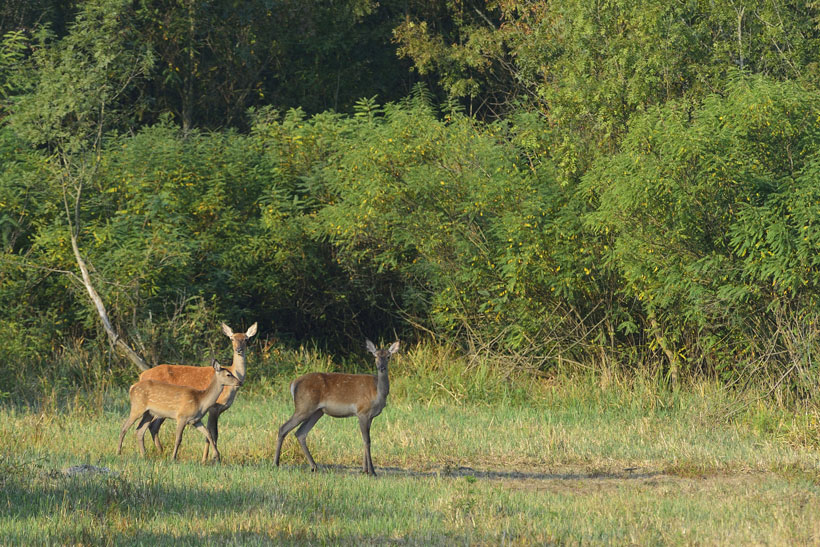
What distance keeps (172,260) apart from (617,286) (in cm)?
765

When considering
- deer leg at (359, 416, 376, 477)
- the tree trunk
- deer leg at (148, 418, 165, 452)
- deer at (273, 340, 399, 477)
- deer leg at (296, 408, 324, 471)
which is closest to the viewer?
deer leg at (359, 416, 376, 477)

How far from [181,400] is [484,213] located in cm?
793

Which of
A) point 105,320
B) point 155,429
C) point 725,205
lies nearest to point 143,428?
point 155,429

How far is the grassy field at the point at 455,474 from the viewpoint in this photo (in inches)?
353

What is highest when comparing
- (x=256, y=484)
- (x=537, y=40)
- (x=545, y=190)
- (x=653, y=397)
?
(x=537, y=40)

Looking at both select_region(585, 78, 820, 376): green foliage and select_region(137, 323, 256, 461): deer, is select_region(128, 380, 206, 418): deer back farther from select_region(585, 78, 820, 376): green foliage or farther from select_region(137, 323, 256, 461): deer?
select_region(585, 78, 820, 376): green foliage

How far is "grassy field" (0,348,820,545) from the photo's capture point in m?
8.98

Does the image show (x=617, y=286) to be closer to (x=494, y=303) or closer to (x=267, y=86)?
(x=494, y=303)

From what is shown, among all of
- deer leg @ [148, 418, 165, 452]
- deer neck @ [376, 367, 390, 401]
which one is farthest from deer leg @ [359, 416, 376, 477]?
deer leg @ [148, 418, 165, 452]

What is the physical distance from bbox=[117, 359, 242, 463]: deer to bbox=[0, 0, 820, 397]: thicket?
6178 mm

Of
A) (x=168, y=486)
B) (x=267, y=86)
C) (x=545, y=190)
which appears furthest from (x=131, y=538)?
(x=267, y=86)

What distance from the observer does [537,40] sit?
22.3 meters

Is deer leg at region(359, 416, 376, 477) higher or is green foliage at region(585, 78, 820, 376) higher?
green foliage at region(585, 78, 820, 376)

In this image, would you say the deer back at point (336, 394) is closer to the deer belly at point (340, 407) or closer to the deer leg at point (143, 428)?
the deer belly at point (340, 407)
